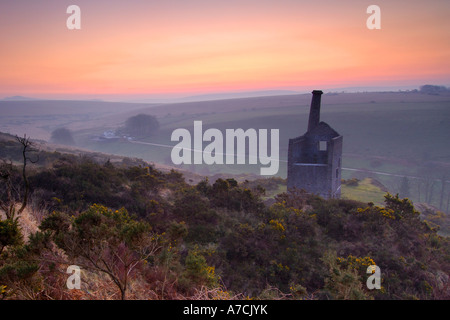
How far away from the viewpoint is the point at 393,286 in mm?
8031

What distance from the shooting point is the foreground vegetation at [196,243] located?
4203 mm

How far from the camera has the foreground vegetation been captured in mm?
4203

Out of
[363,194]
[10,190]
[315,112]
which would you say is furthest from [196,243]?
[363,194]

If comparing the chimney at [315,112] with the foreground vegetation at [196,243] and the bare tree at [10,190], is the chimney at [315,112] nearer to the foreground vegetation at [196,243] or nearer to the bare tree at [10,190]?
the foreground vegetation at [196,243]

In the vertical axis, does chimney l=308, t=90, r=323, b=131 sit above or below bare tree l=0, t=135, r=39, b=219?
above

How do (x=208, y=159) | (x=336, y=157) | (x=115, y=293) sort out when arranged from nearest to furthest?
(x=115, y=293) < (x=336, y=157) < (x=208, y=159)

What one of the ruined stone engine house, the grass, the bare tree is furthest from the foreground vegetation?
the grass

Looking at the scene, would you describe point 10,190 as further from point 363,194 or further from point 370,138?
point 370,138

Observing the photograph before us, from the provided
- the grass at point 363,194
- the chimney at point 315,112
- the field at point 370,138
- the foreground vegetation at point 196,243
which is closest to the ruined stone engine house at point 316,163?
the chimney at point 315,112

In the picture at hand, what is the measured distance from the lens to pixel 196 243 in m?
8.84

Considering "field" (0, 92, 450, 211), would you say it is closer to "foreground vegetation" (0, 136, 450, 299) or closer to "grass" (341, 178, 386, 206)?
"grass" (341, 178, 386, 206)
